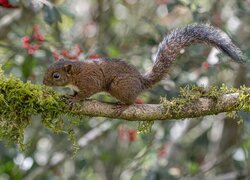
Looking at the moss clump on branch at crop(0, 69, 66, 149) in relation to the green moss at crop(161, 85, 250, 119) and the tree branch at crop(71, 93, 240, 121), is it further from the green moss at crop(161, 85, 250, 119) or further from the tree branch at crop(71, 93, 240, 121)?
the green moss at crop(161, 85, 250, 119)

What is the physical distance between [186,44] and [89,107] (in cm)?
114

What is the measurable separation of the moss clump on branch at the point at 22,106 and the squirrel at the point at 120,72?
0.49 m

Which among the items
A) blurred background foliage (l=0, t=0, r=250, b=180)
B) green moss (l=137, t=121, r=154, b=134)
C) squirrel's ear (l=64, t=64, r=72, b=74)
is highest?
squirrel's ear (l=64, t=64, r=72, b=74)

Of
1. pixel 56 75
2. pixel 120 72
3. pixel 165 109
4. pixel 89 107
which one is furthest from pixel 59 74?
pixel 165 109

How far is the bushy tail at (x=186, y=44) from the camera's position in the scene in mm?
4227

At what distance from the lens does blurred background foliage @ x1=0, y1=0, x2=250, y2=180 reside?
5891 millimetres

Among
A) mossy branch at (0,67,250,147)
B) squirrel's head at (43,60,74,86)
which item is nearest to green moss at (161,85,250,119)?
mossy branch at (0,67,250,147)

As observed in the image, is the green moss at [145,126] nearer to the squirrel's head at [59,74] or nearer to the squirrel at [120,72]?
the squirrel at [120,72]

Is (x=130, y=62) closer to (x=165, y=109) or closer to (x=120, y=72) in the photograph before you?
(x=120, y=72)

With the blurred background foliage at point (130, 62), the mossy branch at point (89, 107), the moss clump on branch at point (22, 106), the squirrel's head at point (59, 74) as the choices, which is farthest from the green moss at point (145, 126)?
the blurred background foliage at point (130, 62)

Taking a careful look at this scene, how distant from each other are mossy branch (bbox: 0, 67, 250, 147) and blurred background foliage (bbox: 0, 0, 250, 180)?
1.23m

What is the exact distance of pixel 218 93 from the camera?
3.98 metres

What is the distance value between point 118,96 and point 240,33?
4.01 meters

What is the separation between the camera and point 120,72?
465cm
